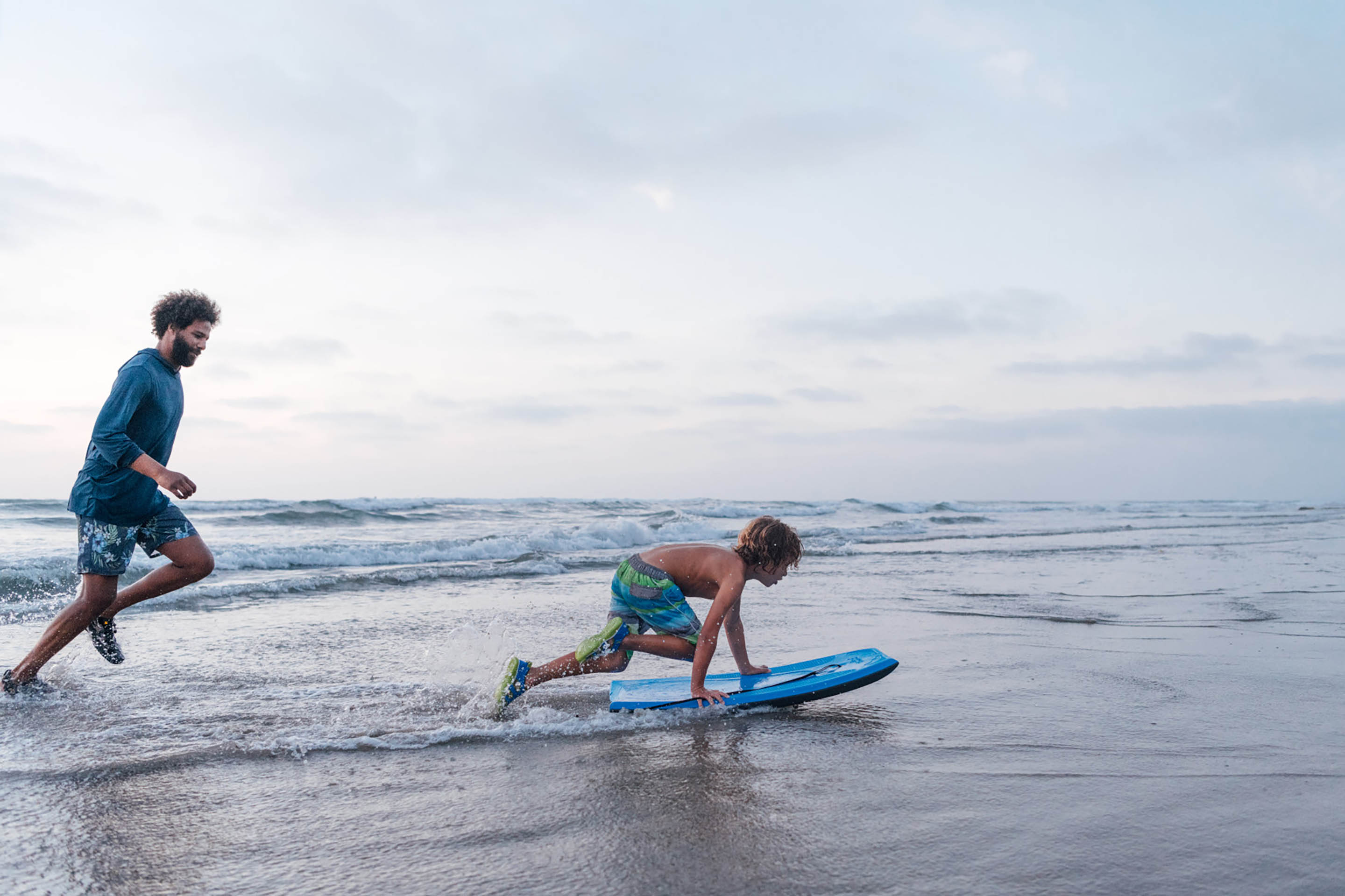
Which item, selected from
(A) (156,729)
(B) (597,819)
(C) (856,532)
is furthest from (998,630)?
(C) (856,532)

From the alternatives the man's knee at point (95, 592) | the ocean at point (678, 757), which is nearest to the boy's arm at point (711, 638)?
the ocean at point (678, 757)

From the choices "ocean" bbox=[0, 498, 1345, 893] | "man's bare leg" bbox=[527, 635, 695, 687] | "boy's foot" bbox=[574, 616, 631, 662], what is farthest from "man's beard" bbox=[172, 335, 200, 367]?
"boy's foot" bbox=[574, 616, 631, 662]

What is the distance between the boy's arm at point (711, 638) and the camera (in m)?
4.19

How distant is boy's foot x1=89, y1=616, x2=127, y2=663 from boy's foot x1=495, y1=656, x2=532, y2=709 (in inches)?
88.4

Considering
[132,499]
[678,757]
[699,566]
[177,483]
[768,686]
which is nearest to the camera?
[678,757]

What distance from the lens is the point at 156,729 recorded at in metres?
3.89

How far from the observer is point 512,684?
4230 mm

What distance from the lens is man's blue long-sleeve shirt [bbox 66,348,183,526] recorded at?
4184 mm

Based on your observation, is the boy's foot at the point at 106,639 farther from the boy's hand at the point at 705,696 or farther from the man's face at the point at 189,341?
the boy's hand at the point at 705,696

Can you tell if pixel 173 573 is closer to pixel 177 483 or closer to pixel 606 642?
pixel 177 483

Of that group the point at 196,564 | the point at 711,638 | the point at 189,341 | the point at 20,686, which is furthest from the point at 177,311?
the point at 711,638

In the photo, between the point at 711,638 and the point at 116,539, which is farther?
the point at 116,539

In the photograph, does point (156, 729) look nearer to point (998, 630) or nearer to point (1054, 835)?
point (1054, 835)

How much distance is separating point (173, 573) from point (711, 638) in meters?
3.01
